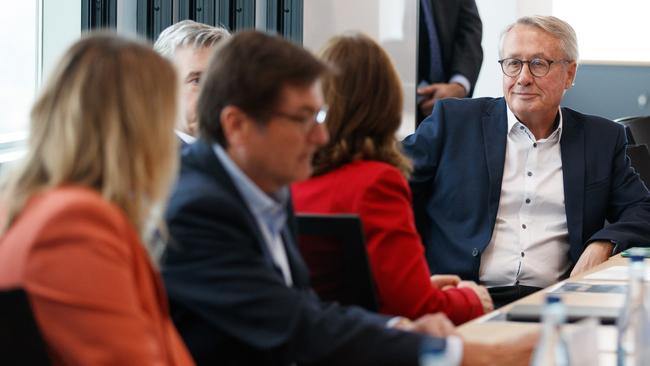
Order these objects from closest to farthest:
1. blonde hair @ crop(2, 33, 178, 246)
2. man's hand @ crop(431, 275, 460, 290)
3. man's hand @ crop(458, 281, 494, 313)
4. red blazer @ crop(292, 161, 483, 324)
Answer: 1. blonde hair @ crop(2, 33, 178, 246)
2. red blazer @ crop(292, 161, 483, 324)
3. man's hand @ crop(458, 281, 494, 313)
4. man's hand @ crop(431, 275, 460, 290)

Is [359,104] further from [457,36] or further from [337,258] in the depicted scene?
[457,36]

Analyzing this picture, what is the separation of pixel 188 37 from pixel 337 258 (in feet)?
4.51

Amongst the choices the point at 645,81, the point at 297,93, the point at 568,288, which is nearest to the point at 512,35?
the point at 568,288

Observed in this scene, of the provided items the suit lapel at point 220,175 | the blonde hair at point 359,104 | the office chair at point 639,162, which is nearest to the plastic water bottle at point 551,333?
the suit lapel at point 220,175

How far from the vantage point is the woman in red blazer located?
2.64 metres

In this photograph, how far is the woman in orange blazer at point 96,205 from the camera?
154cm

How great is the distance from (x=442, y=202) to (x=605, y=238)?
1.83ft

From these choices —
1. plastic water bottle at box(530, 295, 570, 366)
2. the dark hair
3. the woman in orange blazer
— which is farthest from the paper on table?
the woman in orange blazer

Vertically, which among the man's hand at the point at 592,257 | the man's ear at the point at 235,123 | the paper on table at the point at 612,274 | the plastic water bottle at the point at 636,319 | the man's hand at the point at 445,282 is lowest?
the man's hand at the point at 592,257

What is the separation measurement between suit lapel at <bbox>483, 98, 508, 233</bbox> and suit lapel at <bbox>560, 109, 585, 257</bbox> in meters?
0.22

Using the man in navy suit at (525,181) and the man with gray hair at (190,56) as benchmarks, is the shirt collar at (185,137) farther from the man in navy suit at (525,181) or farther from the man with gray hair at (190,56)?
the man in navy suit at (525,181)

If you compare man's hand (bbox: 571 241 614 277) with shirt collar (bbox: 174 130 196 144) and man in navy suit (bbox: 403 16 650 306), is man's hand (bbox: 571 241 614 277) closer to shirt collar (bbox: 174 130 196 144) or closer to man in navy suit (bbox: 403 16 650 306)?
man in navy suit (bbox: 403 16 650 306)

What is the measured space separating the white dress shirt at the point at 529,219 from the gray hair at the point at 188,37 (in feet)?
3.61

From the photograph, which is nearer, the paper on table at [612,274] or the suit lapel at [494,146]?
the paper on table at [612,274]
